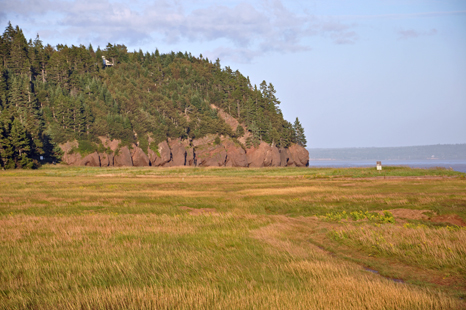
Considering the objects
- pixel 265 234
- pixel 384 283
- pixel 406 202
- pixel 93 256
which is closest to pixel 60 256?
pixel 93 256

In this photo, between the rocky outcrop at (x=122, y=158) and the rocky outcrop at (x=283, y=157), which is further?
the rocky outcrop at (x=283, y=157)

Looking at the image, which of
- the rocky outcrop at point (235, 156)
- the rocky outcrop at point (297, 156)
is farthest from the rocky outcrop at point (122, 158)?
the rocky outcrop at point (297, 156)

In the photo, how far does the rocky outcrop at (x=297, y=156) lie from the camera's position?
148250 millimetres

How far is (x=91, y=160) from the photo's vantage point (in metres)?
114

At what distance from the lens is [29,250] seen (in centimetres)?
1556

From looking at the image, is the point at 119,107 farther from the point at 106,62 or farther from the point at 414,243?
the point at 414,243

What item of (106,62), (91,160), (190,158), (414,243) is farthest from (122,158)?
(414,243)

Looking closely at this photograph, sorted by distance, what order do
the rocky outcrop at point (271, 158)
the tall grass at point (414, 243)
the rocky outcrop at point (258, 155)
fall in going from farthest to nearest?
the rocky outcrop at point (271, 158)
the rocky outcrop at point (258, 155)
the tall grass at point (414, 243)

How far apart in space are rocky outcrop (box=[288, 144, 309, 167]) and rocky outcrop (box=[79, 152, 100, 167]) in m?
71.0

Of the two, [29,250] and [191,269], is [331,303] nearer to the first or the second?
[191,269]

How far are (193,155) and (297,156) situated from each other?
41768mm

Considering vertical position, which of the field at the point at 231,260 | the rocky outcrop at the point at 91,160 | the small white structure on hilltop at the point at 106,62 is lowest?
the field at the point at 231,260

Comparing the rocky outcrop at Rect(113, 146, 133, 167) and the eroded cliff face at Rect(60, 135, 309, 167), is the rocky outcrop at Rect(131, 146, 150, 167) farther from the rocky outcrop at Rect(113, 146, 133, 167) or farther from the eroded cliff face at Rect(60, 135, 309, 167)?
the rocky outcrop at Rect(113, 146, 133, 167)

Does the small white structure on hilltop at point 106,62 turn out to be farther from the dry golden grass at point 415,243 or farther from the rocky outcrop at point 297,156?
the dry golden grass at point 415,243
